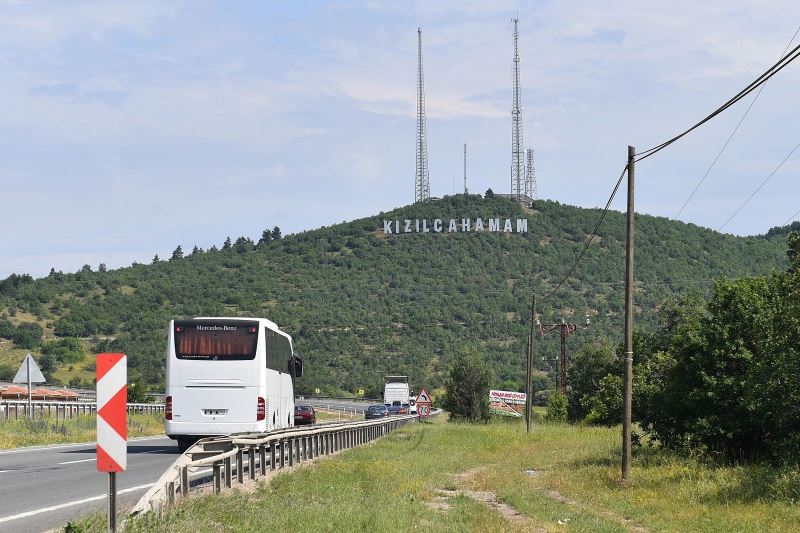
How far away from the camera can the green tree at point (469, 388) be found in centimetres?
8894

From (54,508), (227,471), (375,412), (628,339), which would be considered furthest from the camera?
(375,412)

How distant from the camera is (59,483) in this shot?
20.5m

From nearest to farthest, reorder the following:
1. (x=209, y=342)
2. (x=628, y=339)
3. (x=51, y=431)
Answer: (x=628, y=339) → (x=209, y=342) → (x=51, y=431)

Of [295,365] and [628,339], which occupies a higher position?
[628,339]

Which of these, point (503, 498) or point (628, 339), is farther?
point (628, 339)

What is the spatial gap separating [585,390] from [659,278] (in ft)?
334

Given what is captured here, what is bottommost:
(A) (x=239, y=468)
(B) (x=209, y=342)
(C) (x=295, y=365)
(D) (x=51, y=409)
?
(D) (x=51, y=409)

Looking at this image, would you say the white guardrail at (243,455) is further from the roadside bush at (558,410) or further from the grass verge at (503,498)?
the roadside bush at (558,410)

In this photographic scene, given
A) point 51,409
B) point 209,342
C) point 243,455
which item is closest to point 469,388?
point 51,409

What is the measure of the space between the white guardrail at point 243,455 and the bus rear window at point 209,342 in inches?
115

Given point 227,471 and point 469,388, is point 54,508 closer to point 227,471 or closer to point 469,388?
point 227,471

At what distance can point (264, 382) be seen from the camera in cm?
3041

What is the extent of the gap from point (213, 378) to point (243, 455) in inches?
266

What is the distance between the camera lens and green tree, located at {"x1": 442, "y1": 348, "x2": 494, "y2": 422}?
88938 millimetres
